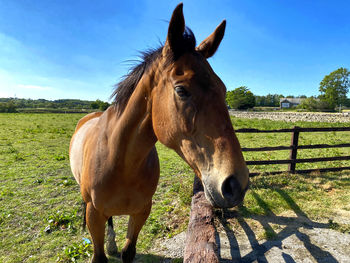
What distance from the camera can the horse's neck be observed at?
1700 mm

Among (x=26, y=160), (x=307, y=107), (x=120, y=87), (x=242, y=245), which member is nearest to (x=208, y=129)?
(x=120, y=87)

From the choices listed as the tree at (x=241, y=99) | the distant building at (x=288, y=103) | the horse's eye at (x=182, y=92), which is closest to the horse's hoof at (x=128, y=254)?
the horse's eye at (x=182, y=92)

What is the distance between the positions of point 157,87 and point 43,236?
3.86 m

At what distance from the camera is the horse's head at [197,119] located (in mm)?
1104

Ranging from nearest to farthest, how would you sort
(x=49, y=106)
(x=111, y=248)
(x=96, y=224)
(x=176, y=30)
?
(x=176, y=30) → (x=96, y=224) → (x=111, y=248) → (x=49, y=106)

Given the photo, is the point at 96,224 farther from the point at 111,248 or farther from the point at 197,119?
the point at 197,119

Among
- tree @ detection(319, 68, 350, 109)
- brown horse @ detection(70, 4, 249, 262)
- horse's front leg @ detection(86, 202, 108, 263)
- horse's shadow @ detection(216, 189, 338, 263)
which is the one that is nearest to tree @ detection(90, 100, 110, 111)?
brown horse @ detection(70, 4, 249, 262)

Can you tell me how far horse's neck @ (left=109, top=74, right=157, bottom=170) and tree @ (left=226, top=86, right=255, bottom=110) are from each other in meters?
56.6

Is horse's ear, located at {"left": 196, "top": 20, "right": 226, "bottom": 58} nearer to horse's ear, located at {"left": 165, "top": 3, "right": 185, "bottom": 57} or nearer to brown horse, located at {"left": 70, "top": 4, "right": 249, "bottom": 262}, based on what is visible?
brown horse, located at {"left": 70, "top": 4, "right": 249, "bottom": 262}

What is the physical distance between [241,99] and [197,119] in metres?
60.2

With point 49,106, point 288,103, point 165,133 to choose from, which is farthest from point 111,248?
point 288,103

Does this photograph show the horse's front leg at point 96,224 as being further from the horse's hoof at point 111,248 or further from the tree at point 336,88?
the tree at point 336,88

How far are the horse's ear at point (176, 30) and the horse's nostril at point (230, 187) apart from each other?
99 centimetres

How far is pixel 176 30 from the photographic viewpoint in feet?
4.61
